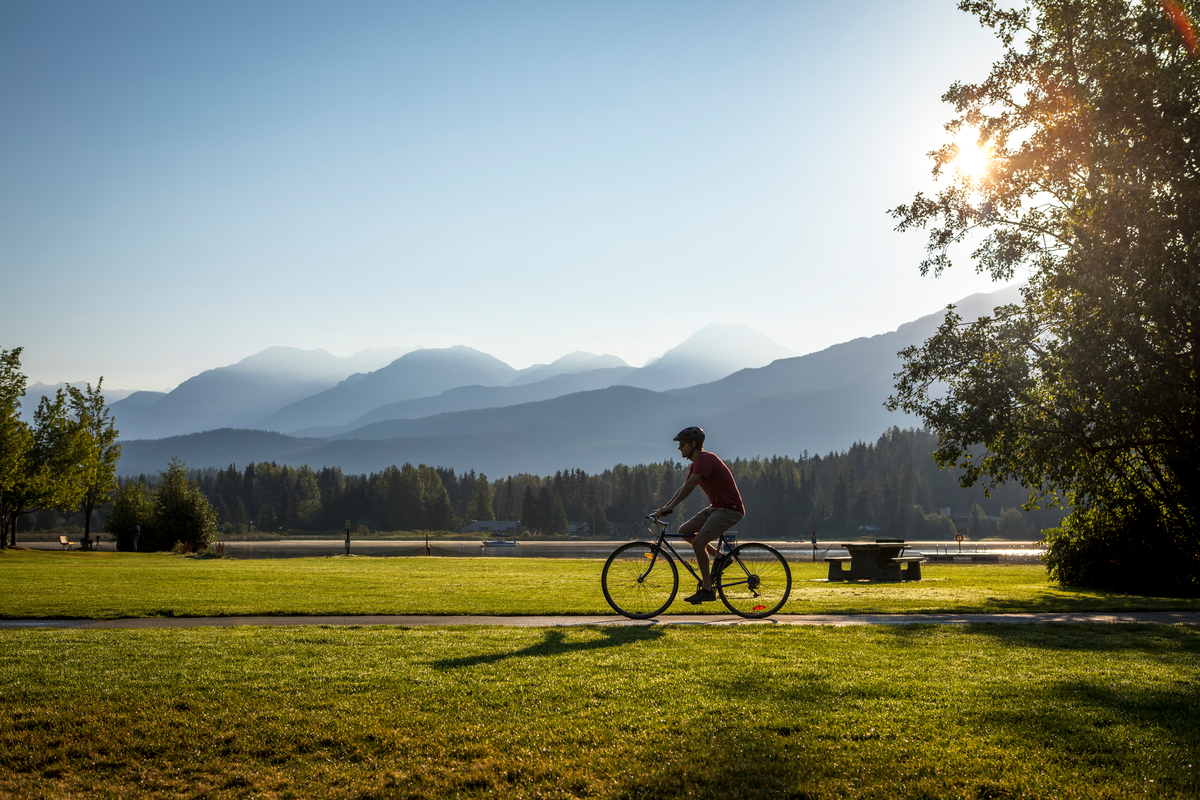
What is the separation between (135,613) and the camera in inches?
527

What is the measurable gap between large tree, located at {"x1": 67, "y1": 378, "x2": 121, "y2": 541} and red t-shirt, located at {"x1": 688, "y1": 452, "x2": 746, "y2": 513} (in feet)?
165

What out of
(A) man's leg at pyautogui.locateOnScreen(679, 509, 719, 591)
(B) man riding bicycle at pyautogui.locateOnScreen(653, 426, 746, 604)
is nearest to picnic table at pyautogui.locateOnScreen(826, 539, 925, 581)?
(A) man's leg at pyautogui.locateOnScreen(679, 509, 719, 591)

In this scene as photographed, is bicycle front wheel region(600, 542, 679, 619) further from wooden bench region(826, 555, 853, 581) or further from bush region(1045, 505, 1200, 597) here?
bush region(1045, 505, 1200, 597)

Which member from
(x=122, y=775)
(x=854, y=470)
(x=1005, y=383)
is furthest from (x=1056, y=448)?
(x=854, y=470)

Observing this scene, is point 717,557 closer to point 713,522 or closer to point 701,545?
point 701,545

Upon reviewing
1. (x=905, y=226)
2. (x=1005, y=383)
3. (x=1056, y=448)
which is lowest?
(x=1056, y=448)

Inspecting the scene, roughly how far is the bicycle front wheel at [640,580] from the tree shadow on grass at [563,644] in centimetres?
93

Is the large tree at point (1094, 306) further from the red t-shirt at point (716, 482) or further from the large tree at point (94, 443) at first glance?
the large tree at point (94, 443)

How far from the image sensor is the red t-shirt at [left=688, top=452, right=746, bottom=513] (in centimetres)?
1125

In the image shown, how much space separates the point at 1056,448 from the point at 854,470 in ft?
600

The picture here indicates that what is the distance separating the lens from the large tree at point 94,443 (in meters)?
49.1

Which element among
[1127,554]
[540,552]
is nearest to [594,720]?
[1127,554]

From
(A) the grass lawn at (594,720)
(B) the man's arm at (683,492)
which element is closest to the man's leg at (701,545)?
(B) the man's arm at (683,492)

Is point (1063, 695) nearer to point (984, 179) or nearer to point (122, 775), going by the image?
point (122, 775)
